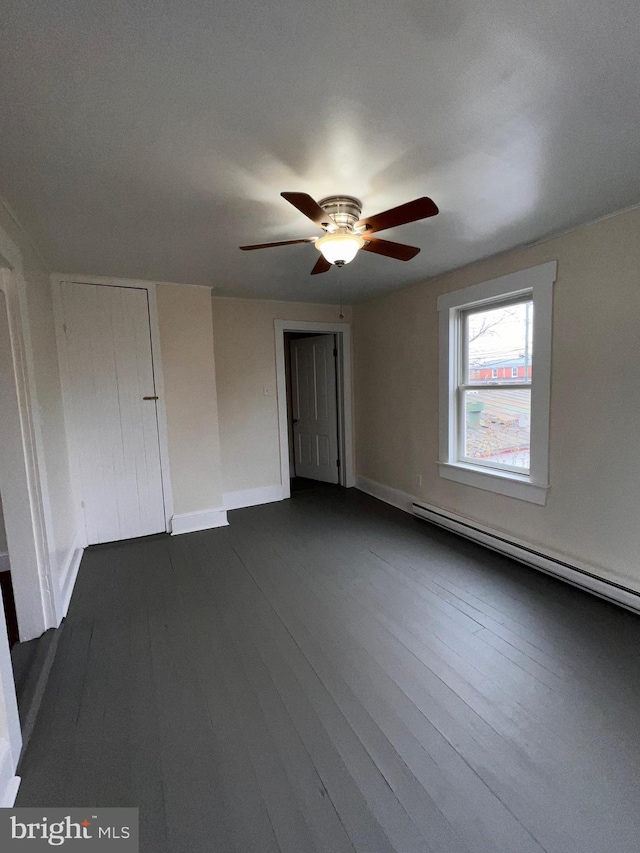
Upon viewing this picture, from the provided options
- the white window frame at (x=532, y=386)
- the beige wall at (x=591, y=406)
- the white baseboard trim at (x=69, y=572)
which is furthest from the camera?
the white window frame at (x=532, y=386)

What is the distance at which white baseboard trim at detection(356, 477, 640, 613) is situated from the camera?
7.75ft

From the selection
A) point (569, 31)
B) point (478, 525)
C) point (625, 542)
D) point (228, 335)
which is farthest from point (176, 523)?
point (569, 31)

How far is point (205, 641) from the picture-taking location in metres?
2.16

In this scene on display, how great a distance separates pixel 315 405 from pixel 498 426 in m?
2.68

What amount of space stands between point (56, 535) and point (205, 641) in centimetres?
124

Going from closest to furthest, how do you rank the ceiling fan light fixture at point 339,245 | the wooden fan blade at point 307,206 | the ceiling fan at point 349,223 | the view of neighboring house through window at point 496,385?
1. the wooden fan blade at point 307,206
2. the ceiling fan at point 349,223
3. the ceiling fan light fixture at point 339,245
4. the view of neighboring house through window at point 496,385

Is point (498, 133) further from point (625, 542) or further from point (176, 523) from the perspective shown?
point (176, 523)

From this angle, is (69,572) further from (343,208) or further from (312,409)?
(312,409)

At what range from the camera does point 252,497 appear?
4.52m

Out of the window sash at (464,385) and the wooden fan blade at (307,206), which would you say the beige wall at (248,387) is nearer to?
→ the window sash at (464,385)

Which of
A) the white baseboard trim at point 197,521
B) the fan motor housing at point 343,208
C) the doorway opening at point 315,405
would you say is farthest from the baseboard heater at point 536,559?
the fan motor housing at point 343,208

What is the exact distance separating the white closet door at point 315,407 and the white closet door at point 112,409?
7.55 ft

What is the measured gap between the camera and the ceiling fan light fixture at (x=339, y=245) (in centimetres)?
192

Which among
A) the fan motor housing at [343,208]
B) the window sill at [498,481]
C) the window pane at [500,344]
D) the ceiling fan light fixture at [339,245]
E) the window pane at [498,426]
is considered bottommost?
the window sill at [498,481]
